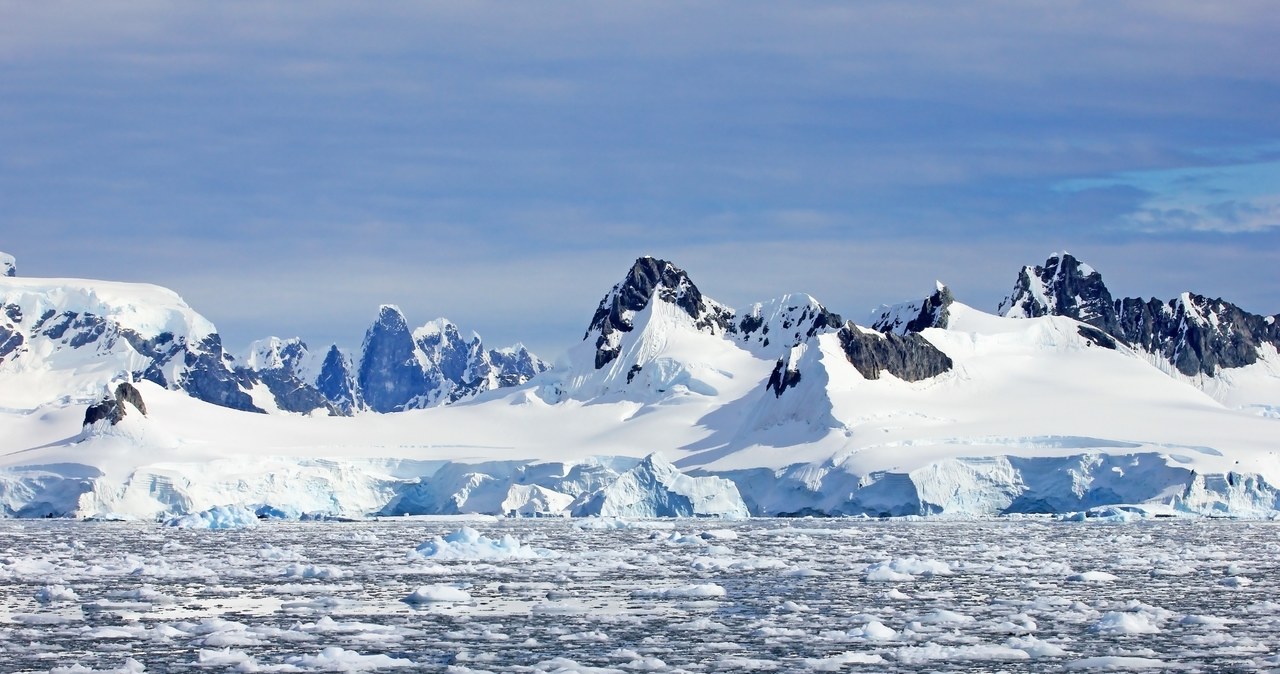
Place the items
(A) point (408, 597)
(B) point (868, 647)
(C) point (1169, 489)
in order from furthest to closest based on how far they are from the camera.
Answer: (C) point (1169, 489), (A) point (408, 597), (B) point (868, 647)

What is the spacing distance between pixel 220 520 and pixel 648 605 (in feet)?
155

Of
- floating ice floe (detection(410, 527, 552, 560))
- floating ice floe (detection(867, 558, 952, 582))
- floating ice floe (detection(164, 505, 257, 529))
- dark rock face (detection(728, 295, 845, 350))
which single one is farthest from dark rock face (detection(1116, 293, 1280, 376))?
floating ice floe (detection(867, 558, 952, 582))

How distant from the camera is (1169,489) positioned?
85375 mm

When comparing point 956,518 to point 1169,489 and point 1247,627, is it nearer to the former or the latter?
point 1169,489

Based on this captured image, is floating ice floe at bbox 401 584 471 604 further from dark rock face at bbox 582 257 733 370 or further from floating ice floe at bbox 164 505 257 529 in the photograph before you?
dark rock face at bbox 582 257 733 370

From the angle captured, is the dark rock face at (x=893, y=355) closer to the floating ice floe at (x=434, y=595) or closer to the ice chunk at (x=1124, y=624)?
the floating ice floe at (x=434, y=595)

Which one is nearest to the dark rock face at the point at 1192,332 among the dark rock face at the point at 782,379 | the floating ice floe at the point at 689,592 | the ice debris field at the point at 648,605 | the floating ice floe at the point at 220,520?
the dark rock face at the point at 782,379

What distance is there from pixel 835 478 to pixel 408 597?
201 ft

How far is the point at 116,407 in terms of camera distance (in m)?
109

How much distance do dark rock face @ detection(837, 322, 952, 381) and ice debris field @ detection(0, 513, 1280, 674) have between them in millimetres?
57024

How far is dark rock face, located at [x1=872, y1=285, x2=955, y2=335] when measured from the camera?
441ft

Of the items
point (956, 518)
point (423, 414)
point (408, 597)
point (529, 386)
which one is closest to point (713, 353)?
point (529, 386)

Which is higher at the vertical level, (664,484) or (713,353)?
(713,353)

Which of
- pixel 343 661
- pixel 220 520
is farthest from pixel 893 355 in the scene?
pixel 343 661
